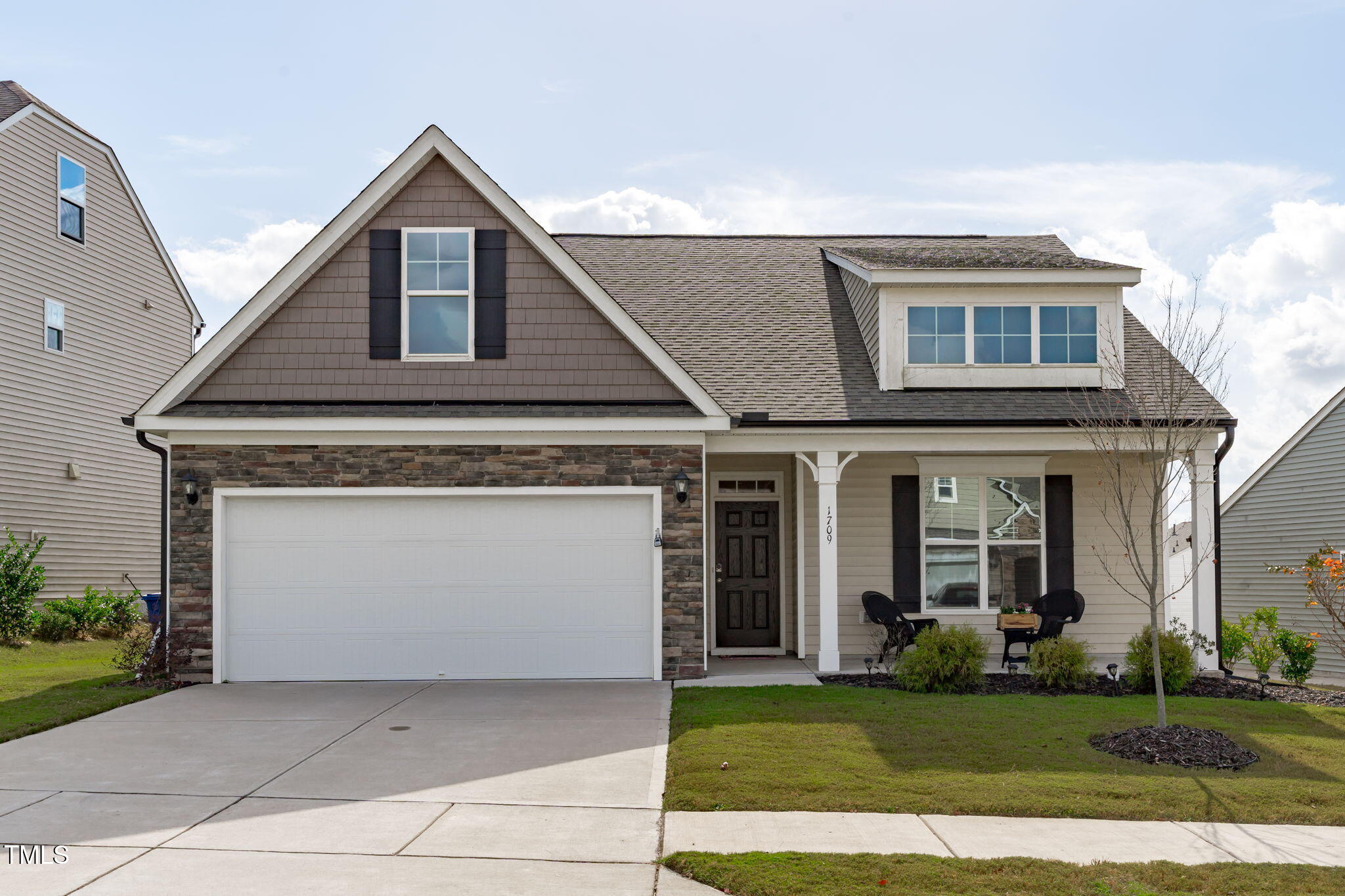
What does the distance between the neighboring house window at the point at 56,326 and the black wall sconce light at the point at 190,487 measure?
885 cm

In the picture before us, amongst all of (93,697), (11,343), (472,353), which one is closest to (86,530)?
(11,343)

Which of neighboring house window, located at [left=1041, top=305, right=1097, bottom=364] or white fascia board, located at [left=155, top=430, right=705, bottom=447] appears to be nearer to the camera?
white fascia board, located at [left=155, top=430, right=705, bottom=447]

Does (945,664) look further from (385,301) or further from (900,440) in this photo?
(385,301)

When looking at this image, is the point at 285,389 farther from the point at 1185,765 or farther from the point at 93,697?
the point at 1185,765

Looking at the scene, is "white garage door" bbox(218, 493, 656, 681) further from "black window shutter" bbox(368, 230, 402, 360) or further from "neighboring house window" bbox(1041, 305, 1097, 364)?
"neighboring house window" bbox(1041, 305, 1097, 364)

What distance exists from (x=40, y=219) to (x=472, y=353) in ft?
36.1

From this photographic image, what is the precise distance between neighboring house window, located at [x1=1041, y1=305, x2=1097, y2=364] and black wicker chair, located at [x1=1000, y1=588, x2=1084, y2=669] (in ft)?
9.83

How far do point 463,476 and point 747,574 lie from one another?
4398 mm

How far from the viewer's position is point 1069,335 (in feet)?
46.8

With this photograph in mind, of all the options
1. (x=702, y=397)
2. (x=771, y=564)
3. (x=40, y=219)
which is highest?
(x=40, y=219)

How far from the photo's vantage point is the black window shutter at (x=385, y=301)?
12469 millimetres

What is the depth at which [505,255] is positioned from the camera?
12.6 m

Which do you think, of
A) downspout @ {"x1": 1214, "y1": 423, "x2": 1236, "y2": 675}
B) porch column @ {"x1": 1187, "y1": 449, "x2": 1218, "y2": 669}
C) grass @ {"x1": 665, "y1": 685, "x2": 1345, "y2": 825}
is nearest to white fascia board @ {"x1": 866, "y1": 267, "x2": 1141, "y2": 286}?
downspout @ {"x1": 1214, "y1": 423, "x2": 1236, "y2": 675}

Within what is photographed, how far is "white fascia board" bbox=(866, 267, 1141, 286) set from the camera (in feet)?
45.8
